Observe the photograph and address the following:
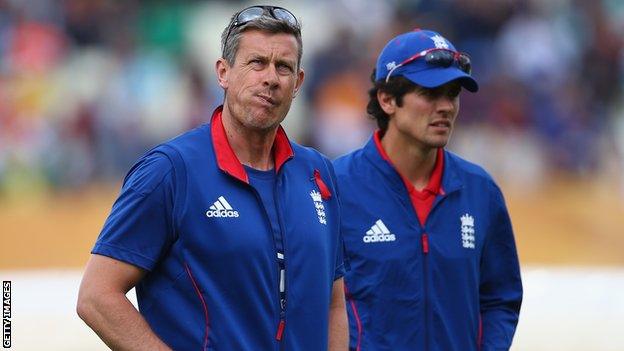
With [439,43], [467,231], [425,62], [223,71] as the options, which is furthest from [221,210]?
[439,43]

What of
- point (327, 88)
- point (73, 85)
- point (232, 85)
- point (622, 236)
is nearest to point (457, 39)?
point (327, 88)

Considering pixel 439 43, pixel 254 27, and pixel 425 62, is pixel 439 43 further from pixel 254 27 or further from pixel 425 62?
pixel 254 27

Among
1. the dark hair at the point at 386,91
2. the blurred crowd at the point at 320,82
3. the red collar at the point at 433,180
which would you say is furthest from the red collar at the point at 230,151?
the blurred crowd at the point at 320,82

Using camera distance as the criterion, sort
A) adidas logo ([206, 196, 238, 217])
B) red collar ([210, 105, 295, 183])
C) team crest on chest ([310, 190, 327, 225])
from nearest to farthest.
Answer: adidas logo ([206, 196, 238, 217]) → red collar ([210, 105, 295, 183]) → team crest on chest ([310, 190, 327, 225])

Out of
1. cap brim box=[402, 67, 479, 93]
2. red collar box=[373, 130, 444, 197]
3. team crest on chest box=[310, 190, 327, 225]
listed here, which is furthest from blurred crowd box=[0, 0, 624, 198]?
team crest on chest box=[310, 190, 327, 225]

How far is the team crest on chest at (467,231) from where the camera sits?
5.11 metres

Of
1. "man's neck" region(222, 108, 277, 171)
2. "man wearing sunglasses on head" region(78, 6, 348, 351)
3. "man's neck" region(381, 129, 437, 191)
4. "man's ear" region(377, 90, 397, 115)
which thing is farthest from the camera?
"man's ear" region(377, 90, 397, 115)

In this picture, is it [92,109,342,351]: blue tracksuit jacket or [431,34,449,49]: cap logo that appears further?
[431,34,449,49]: cap logo

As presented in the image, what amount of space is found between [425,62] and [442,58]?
8cm

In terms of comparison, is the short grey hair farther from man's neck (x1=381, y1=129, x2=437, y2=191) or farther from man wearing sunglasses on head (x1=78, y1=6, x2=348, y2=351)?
man's neck (x1=381, y1=129, x2=437, y2=191)

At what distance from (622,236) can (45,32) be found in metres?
7.61

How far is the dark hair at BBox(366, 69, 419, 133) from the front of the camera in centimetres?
536

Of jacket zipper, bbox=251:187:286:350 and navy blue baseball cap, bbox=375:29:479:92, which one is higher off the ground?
navy blue baseball cap, bbox=375:29:479:92

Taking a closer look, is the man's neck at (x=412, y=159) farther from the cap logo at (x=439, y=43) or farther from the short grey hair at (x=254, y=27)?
the short grey hair at (x=254, y=27)
